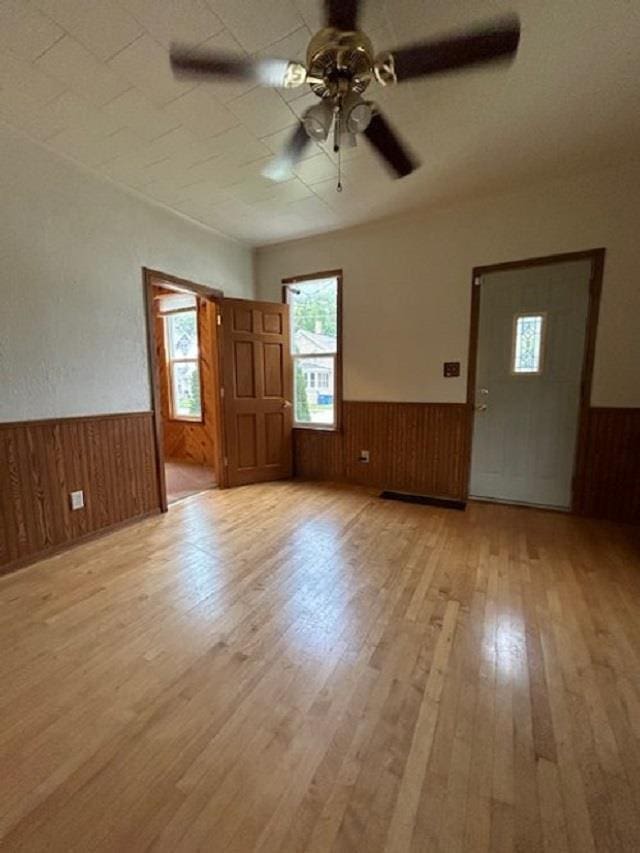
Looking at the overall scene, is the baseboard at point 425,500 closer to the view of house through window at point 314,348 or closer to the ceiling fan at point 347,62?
the view of house through window at point 314,348

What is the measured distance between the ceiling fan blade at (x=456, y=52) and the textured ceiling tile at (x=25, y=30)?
1.41 meters

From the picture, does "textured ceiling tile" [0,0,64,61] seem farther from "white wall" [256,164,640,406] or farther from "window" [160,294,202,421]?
"window" [160,294,202,421]

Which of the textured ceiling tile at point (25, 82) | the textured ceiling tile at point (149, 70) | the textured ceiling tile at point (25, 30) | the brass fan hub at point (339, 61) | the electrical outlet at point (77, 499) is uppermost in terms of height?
the textured ceiling tile at point (149, 70)

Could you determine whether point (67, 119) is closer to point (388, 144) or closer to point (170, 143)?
point (170, 143)

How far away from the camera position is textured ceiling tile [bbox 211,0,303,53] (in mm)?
1479

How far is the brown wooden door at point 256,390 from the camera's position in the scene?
3.91m

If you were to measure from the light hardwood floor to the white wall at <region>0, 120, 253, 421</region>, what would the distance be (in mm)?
1204

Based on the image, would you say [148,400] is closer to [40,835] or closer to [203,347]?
[203,347]

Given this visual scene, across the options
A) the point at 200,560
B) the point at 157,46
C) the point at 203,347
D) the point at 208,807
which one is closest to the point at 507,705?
the point at 208,807

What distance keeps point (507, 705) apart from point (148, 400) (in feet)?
10.3

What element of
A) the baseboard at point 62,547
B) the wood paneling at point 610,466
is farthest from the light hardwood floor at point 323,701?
the wood paneling at point 610,466

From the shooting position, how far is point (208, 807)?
102 centimetres

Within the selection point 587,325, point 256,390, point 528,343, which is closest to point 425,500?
point 528,343

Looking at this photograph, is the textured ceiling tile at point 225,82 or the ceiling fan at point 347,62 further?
the textured ceiling tile at point 225,82
